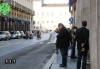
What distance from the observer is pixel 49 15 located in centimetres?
15125

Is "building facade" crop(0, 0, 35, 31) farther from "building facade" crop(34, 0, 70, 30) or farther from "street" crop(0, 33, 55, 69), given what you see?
"building facade" crop(34, 0, 70, 30)

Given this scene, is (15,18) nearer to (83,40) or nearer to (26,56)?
(26,56)

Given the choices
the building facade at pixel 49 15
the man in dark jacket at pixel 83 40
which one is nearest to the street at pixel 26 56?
the man in dark jacket at pixel 83 40

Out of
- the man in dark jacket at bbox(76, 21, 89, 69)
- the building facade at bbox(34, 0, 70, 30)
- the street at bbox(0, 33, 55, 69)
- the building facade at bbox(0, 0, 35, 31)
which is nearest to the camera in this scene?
the man in dark jacket at bbox(76, 21, 89, 69)

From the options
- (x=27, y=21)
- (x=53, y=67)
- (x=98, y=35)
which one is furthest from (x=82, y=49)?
(x=27, y=21)

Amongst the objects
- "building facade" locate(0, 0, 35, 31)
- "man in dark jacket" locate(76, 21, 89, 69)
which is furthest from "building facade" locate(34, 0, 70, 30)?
"man in dark jacket" locate(76, 21, 89, 69)

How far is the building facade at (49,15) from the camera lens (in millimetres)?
149000

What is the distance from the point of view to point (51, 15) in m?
150

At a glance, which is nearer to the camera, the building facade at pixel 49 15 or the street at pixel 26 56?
the street at pixel 26 56

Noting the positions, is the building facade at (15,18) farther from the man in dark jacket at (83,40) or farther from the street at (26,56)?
the man in dark jacket at (83,40)

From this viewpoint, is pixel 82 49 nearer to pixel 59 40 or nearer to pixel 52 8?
pixel 59 40

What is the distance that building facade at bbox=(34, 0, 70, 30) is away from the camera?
149 m

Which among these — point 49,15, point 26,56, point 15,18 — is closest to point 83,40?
point 26,56

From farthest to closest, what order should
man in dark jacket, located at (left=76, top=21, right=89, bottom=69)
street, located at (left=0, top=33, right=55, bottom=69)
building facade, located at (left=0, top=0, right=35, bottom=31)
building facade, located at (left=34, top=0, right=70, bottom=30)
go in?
building facade, located at (left=34, top=0, right=70, bottom=30)
building facade, located at (left=0, top=0, right=35, bottom=31)
street, located at (left=0, top=33, right=55, bottom=69)
man in dark jacket, located at (left=76, top=21, right=89, bottom=69)
